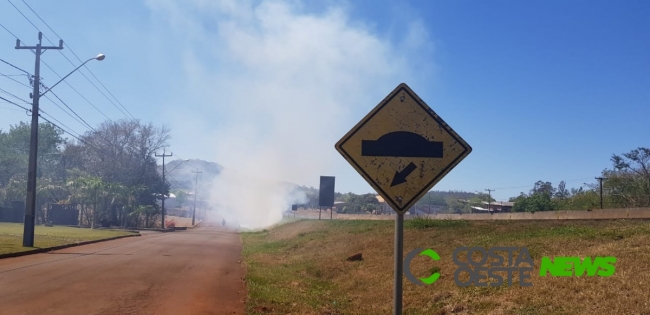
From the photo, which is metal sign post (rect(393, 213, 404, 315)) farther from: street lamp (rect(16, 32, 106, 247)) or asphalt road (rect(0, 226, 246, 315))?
street lamp (rect(16, 32, 106, 247))

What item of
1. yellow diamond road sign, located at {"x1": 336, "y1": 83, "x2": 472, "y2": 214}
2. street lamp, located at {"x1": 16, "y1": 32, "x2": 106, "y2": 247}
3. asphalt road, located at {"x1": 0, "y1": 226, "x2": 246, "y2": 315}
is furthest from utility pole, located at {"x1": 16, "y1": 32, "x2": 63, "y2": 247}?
yellow diamond road sign, located at {"x1": 336, "y1": 83, "x2": 472, "y2": 214}

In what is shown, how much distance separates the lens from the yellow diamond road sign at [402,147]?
13.9 ft

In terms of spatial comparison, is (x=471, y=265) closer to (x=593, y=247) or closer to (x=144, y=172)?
(x=593, y=247)

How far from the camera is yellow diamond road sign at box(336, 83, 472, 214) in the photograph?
4250mm

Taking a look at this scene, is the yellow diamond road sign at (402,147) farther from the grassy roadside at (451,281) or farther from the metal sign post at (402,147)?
the grassy roadside at (451,281)

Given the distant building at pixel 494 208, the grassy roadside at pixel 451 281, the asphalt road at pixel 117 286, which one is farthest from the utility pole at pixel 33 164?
the distant building at pixel 494 208

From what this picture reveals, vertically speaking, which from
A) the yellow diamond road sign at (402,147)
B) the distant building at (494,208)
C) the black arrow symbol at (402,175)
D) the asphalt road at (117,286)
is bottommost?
the asphalt road at (117,286)

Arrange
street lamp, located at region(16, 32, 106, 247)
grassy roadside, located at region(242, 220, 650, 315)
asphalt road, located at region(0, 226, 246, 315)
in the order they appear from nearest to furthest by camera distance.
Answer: grassy roadside, located at region(242, 220, 650, 315)
asphalt road, located at region(0, 226, 246, 315)
street lamp, located at region(16, 32, 106, 247)

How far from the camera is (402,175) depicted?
4.25 metres

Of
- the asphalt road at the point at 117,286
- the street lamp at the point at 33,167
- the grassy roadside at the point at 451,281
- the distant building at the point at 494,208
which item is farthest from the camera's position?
the distant building at the point at 494,208

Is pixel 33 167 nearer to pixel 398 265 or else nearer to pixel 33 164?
pixel 33 164

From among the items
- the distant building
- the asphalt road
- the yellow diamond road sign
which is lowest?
the asphalt road

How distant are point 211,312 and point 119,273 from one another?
21.1 feet

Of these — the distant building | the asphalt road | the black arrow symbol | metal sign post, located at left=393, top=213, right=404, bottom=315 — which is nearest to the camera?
metal sign post, located at left=393, top=213, right=404, bottom=315
